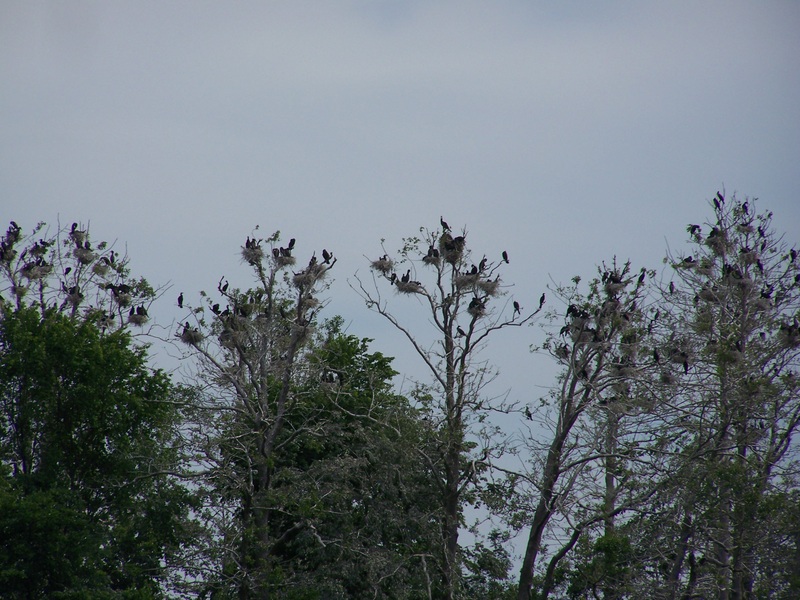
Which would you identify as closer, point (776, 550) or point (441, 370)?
point (776, 550)

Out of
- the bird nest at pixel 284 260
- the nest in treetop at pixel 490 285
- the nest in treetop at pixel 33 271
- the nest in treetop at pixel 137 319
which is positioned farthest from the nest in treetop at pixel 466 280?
the nest in treetop at pixel 33 271

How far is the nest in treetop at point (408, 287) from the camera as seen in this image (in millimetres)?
22250

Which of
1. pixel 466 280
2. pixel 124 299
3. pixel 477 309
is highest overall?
pixel 124 299

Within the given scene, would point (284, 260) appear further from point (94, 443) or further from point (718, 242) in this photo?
point (718, 242)

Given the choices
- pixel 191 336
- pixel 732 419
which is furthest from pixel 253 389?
pixel 732 419

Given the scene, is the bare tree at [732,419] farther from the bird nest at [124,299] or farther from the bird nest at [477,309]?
the bird nest at [124,299]

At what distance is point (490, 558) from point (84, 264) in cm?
1410

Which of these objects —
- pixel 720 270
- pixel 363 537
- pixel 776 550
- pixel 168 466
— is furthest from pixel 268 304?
pixel 776 550

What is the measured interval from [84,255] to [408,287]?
10734mm

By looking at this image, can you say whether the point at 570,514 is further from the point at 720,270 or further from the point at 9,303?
the point at 9,303

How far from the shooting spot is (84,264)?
2845 centimetres

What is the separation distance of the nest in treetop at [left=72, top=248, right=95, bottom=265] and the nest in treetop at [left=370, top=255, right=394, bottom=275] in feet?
32.1

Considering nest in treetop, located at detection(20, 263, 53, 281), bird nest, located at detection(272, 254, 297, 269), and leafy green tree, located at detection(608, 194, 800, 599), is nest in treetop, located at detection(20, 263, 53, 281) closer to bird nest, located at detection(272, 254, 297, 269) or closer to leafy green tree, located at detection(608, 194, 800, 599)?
bird nest, located at detection(272, 254, 297, 269)

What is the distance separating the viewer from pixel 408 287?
22.3 metres
